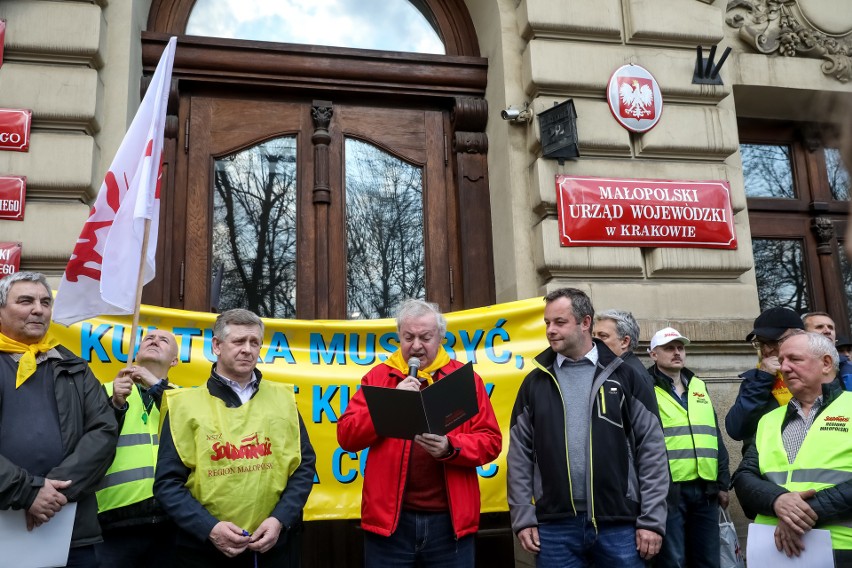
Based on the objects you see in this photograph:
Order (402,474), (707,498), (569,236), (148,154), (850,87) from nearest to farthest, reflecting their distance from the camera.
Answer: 1. (402,474)
2. (148,154)
3. (707,498)
4. (569,236)
5. (850,87)

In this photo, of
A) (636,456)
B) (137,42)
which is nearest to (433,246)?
(137,42)

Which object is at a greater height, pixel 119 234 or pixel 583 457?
pixel 119 234

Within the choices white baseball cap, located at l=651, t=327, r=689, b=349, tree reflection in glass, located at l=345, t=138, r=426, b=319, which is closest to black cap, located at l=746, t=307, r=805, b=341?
white baseball cap, located at l=651, t=327, r=689, b=349

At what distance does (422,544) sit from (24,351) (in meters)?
2.05

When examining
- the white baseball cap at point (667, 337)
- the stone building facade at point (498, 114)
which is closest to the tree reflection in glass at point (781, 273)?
the stone building facade at point (498, 114)

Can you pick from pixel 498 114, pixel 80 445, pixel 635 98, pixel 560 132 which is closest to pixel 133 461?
pixel 80 445

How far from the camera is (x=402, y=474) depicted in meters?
3.86

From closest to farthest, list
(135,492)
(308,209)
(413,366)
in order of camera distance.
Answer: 1. (413,366)
2. (135,492)
3. (308,209)

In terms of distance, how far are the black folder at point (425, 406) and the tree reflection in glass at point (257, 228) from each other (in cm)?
333

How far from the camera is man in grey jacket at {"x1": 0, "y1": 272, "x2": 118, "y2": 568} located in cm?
340

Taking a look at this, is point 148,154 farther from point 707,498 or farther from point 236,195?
point 707,498

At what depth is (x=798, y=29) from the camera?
788 centimetres

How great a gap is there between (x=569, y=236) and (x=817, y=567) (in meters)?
3.46

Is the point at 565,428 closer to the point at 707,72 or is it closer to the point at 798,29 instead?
the point at 707,72
